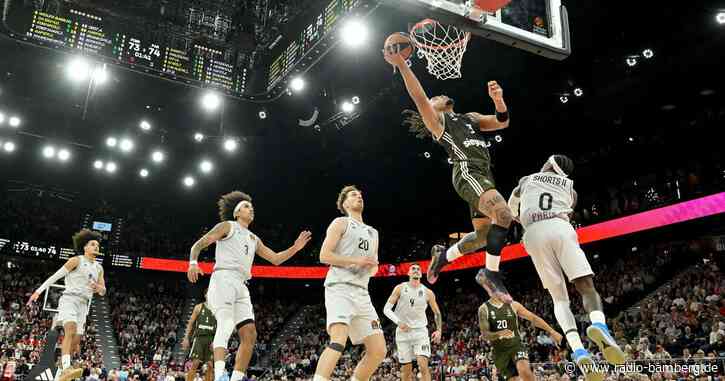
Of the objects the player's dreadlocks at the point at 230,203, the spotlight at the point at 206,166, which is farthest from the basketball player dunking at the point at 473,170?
the spotlight at the point at 206,166

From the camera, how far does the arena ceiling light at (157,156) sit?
25.0 meters

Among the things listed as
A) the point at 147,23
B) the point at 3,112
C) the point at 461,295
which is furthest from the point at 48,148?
the point at 461,295

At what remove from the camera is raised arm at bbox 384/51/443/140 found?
17.3ft

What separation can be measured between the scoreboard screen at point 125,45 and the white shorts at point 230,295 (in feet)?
26.4

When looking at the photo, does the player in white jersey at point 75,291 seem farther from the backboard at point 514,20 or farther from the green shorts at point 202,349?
the backboard at point 514,20

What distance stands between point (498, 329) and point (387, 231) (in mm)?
23382

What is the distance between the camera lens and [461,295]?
2528cm

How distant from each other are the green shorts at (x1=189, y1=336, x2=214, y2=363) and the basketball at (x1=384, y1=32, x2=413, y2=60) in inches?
232

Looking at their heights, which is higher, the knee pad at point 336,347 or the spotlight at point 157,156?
the spotlight at point 157,156

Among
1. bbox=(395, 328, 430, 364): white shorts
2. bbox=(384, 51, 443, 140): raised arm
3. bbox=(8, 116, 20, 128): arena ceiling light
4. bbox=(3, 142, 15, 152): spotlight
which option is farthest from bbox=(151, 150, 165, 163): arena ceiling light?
bbox=(384, 51, 443, 140): raised arm

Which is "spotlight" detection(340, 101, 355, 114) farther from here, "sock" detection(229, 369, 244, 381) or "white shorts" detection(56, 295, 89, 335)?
"sock" detection(229, 369, 244, 381)

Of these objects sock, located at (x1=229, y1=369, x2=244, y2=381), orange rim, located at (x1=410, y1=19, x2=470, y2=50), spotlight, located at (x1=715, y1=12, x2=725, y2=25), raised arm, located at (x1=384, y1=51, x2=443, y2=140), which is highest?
spotlight, located at (x1=715, y1=12, x2=725, y2=25)

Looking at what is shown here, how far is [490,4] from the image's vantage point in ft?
20.4

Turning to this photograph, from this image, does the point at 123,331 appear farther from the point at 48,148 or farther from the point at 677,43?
the point at 677,43
